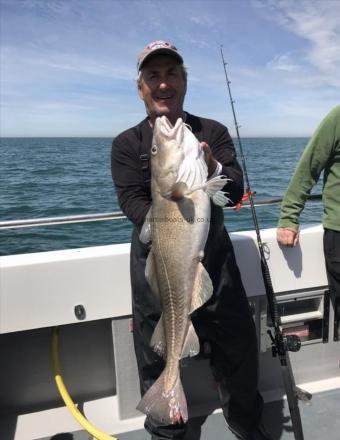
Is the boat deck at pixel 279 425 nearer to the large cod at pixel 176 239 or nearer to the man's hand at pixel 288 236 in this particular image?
the large cod at pixel 176 239

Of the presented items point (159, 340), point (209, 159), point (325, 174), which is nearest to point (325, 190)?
point (325, 174)

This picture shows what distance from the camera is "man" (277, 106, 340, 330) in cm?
296

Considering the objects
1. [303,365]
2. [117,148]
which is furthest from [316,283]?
[117,148]

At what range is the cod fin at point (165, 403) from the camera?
230cm

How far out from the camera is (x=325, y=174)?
316cm

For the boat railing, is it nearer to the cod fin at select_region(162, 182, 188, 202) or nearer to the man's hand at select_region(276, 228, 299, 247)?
the man's hand at select_region(276, 228, 299, 247)

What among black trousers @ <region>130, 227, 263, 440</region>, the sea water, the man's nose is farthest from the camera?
the sea water

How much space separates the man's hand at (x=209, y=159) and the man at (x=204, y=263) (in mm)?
160

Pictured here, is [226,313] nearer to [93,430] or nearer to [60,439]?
[93,430]

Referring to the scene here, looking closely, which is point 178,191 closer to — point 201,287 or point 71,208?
point 201,287

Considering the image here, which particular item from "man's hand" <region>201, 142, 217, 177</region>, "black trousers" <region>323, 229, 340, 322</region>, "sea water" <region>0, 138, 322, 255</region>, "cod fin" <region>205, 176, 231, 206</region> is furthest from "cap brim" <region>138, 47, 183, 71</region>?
"sea water" <region>0, 138, 322, 255</region>

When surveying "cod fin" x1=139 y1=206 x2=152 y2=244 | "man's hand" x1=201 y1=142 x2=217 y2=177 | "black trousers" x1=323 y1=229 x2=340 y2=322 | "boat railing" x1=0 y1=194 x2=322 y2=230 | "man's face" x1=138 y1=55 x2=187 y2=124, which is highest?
"man's face" x1=138 y1=55 x2=187 y2=124

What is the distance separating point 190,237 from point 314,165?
1432 mm

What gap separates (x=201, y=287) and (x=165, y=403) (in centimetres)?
71
